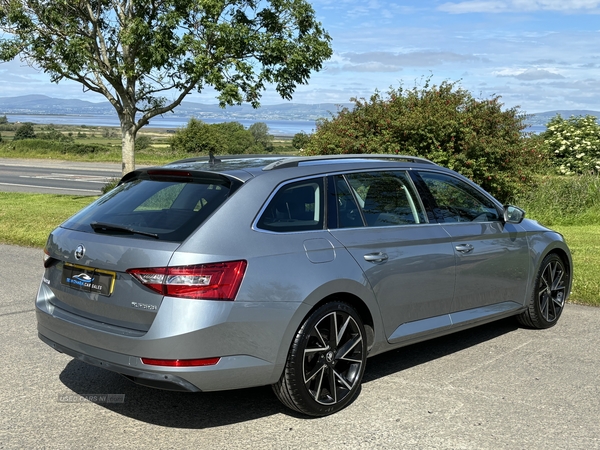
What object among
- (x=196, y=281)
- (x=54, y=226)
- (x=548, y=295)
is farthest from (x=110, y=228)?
(x=54, y=226)

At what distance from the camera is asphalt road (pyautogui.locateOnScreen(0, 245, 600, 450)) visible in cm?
420

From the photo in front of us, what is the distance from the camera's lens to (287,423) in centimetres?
449

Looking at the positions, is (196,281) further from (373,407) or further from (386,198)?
(386,198)

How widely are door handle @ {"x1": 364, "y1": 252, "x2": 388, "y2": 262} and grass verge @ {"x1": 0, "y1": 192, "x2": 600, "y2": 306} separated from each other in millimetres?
3905

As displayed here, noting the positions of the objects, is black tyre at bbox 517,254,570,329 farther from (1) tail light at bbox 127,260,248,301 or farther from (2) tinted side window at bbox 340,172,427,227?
(1) tail light at bbox 127,260,248,301

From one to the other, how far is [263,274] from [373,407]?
126 centimetres

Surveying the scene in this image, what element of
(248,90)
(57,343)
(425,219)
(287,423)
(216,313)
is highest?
(248,90)

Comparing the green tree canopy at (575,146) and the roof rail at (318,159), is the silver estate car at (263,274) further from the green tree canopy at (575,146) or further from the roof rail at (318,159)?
the green tree canopy at (575,146)

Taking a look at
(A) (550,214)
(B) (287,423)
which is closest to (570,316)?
(B) (287,423)

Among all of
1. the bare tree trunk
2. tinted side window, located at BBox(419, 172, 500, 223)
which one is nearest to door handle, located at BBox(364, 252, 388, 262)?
tinted side window, located at BBox(419, 172, 500, 223)

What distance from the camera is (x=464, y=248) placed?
5637mm

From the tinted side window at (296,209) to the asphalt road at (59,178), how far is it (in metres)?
19.4

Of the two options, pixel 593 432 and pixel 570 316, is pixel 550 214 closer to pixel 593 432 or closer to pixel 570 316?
pixel 570 316

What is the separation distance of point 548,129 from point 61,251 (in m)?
22.7
